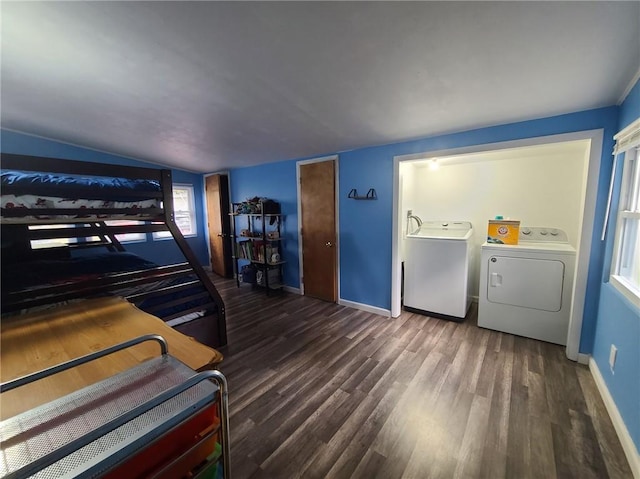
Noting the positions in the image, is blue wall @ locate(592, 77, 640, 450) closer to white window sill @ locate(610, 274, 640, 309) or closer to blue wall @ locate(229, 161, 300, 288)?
white window sill @ locate(610, 274, 640, 309)

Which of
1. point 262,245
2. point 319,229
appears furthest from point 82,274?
point 319,229

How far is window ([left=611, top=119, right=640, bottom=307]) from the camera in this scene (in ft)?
5.58

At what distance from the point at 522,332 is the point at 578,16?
8.77ft

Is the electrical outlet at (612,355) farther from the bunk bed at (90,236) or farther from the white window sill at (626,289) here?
the bunk bed at (90,236)

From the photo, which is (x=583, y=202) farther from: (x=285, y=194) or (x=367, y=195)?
(x=285, y=194)

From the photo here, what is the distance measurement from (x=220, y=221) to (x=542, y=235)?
5.16 meters

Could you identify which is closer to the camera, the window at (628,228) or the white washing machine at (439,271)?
the window at (628,228)

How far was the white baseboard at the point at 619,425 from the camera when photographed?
52.0 inches

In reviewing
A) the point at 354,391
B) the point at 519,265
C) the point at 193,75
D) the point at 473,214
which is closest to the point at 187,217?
the point at 193,75

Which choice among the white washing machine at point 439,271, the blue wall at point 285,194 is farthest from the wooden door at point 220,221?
the white washing machine at point 439,271

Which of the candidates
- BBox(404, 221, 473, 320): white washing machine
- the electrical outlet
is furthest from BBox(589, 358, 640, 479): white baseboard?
BBox(404, 221, 473, 320): white washing machine

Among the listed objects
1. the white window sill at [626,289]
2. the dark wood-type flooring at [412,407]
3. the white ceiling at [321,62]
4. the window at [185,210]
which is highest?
the white ceiling at [321,62]

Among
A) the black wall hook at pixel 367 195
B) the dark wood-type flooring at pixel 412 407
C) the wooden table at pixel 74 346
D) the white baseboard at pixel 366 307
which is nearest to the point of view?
the wooden table at pixel 74 346

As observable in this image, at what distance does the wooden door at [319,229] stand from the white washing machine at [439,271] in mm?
1061
